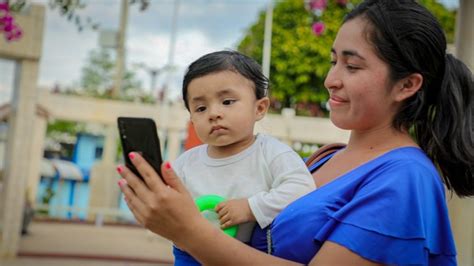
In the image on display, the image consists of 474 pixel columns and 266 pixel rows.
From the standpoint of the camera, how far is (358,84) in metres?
1.67

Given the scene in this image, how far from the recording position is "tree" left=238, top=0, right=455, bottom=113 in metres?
23.9

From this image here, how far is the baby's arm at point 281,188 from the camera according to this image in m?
1.71

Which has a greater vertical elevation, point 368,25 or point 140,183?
point 368,25

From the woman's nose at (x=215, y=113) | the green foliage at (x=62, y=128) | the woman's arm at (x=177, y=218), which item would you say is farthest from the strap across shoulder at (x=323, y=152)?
the green foliage at (x=62, y=128)

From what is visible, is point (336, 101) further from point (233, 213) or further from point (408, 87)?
point (233, 213)

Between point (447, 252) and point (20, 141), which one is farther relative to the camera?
point (20, 141)

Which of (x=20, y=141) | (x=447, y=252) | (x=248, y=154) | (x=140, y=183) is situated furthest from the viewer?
(x=20, y=141)

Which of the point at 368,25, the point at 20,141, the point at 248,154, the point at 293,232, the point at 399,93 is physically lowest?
the point at 20,141

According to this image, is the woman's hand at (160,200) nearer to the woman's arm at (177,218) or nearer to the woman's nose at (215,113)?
the woman's arm at (177,218)

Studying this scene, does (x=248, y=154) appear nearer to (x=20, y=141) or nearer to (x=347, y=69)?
(x=347, y=69)

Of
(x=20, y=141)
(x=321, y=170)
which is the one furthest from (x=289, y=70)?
(x=321, y=170)

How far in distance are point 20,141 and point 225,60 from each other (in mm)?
8349

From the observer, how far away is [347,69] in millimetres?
1693

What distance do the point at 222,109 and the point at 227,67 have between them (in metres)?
0.11
